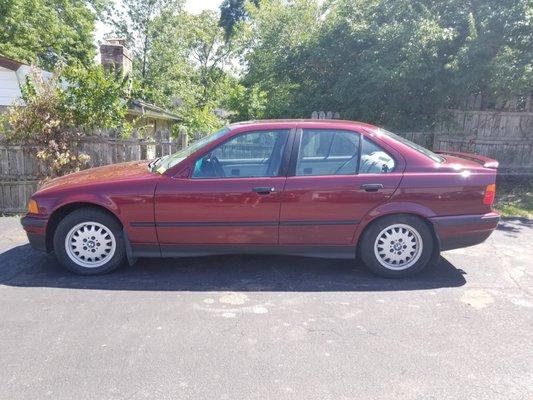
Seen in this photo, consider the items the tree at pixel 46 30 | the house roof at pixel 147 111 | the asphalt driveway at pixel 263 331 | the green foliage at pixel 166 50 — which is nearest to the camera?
the asphalt driveway at pixel 263 331

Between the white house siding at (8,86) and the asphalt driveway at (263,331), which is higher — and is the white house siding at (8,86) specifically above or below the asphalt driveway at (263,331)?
above

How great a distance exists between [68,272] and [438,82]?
7247 millimetres

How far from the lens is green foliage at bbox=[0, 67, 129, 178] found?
6816mm

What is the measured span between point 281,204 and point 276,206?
0.17 ft

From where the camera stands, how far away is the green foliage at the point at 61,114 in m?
6.82

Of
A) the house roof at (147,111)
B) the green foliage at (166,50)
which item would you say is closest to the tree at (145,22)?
the green foliage at (166,50)

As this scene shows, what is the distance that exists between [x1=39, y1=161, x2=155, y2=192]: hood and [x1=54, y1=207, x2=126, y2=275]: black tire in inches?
11.2

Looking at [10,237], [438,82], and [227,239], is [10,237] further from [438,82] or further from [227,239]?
[438,82]

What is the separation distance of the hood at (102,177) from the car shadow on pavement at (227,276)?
89 centimetres

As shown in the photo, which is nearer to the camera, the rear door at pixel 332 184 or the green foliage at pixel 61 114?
the rear door at pixel 332 184

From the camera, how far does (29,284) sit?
4172 mm

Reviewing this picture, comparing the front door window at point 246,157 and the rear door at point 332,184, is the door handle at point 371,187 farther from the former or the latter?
the front door window at point 246,157

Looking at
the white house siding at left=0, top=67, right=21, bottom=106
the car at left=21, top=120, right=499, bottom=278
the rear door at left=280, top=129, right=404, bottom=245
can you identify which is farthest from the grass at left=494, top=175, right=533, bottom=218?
the white house siding at left=0, top=67, right=21, bottom=106

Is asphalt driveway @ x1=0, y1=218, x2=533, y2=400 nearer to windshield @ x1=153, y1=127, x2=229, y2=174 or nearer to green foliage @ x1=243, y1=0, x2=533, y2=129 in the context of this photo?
windshield @ x1=153, y1=127, x2=229, y2=174
